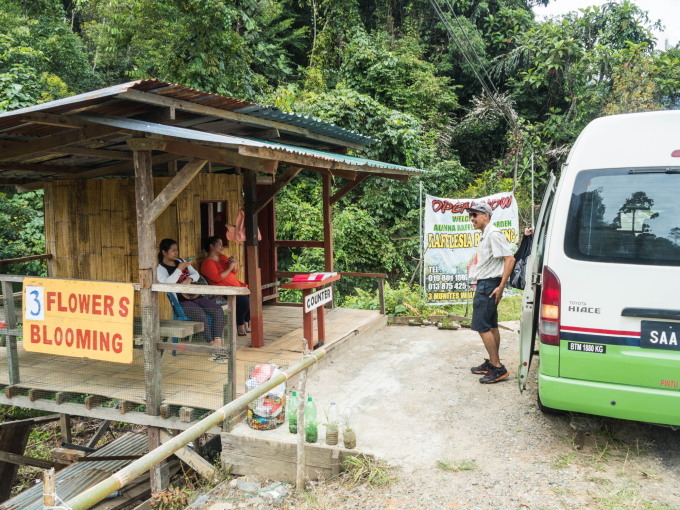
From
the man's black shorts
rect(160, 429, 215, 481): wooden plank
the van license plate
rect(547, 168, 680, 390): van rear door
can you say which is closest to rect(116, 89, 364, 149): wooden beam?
rect(160, 429, 215, 481): wooden plank

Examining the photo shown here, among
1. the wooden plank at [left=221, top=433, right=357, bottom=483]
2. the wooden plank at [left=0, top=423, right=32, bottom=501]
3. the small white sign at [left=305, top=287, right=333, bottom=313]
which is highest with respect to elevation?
the small white sign at [left=305, top=287, right=333, bottom=313]

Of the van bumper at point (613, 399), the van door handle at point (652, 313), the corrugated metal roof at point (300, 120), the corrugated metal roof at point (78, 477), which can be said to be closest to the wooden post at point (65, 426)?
the corrugated metal roof at point (78, 477)

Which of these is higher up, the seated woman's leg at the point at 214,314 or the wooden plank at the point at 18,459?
the seated woman's leg at the point at 214,314

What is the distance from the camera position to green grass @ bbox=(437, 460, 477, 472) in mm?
3968

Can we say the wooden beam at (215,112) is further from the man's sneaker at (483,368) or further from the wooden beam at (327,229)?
the man's sneaker at (483,368)

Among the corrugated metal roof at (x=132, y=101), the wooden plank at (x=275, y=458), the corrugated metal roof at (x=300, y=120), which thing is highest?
the corrugated metal roof at (x=300, y=120)

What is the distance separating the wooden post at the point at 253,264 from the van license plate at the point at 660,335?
435 cm

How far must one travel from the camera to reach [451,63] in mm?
20047

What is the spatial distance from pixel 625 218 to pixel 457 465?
214 centimetres

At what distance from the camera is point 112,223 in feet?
23.0

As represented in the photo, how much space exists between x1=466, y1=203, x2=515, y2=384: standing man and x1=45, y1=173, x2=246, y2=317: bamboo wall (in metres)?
3.24

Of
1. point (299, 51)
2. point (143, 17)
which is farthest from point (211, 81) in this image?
point (299, 51)

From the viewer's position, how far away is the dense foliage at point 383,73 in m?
13.3

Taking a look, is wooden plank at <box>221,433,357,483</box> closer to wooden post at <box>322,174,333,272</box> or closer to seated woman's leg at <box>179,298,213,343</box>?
seated woman's leg at <box>179,298,213,343</box>
